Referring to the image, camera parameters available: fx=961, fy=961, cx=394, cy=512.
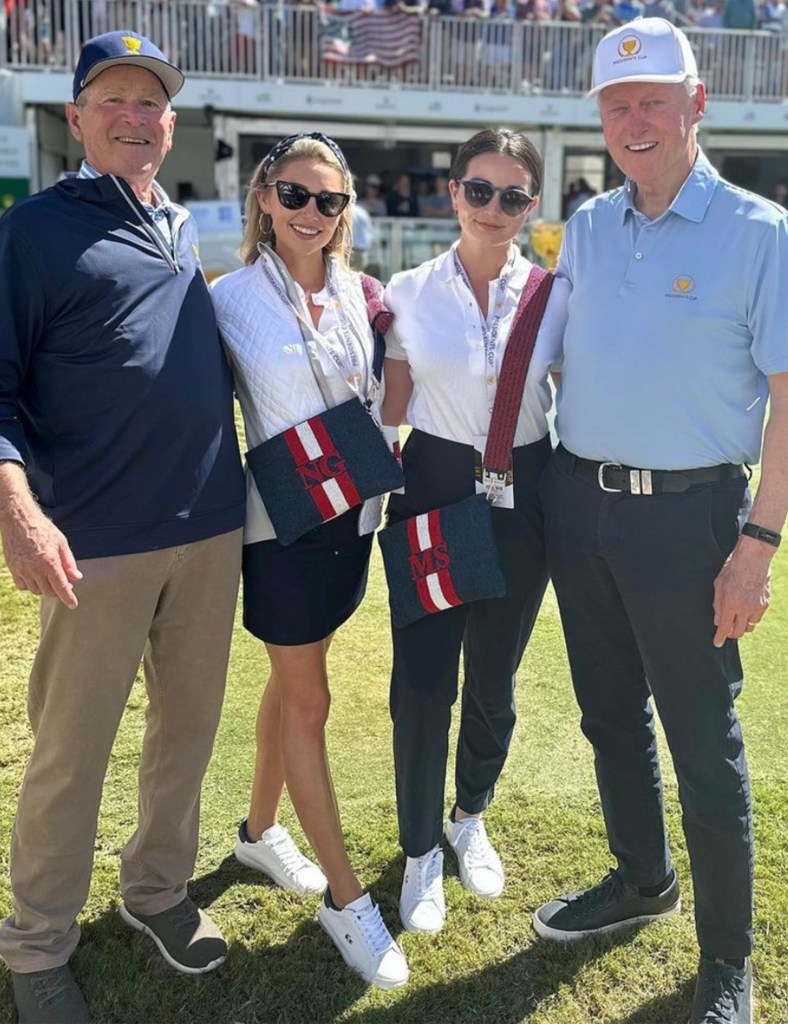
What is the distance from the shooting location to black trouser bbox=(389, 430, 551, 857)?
2.79 meters

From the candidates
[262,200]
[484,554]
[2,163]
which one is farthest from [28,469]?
[2,163]

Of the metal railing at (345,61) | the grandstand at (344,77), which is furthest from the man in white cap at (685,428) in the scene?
the metal railing at (345,61)

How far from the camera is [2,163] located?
1614 cm

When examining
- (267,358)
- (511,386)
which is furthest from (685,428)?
(267,358)

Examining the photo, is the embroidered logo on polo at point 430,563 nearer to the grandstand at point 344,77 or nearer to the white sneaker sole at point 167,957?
the white sneaker sole at point 167,957

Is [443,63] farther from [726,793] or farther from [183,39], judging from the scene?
[726,793]

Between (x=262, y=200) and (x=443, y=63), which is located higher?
(x=443, y=63)

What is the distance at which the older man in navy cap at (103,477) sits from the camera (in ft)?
7.38

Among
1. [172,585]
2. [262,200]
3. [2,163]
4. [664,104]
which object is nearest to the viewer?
[664,104]

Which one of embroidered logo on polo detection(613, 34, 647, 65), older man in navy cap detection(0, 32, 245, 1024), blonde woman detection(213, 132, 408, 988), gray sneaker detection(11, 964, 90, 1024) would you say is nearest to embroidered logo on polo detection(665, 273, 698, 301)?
embroidered logo on polo detection(613, 34, 647, 65)

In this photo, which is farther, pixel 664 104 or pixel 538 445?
pixel 538 445

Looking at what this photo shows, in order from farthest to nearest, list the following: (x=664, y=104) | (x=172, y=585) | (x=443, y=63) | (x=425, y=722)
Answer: (x=443, y=63) → (x=425, y=722) → (x=172, y=585) → (x=664, y=104)

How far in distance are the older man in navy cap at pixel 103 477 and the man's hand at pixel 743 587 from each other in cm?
126

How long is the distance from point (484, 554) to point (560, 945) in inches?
45.5
